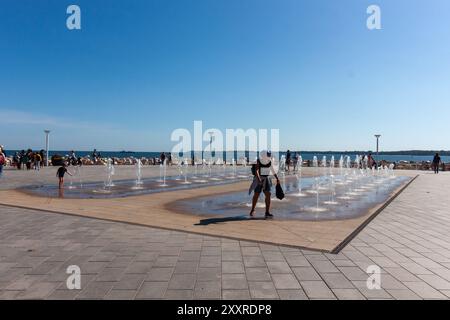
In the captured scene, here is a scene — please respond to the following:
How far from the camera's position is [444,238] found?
7.74m

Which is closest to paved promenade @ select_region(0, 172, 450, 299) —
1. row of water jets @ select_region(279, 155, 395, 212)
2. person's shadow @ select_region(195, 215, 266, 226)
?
person's shadow @ select_region(195, 215, 266, 226)

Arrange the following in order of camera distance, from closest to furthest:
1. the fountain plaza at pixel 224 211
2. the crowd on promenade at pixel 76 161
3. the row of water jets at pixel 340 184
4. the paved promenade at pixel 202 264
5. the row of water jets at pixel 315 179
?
the paved promenade at pixel 202 264, the fountain plaza at pixel 224 211, the row of water jets at pixel 340 184, the row of water jets at pixel 315 179, the crowd on promenade at pixel 76 161

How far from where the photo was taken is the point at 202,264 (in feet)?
18.9

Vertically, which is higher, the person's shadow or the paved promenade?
the person's shadow

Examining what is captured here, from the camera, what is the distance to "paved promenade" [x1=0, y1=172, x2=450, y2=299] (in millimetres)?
4623

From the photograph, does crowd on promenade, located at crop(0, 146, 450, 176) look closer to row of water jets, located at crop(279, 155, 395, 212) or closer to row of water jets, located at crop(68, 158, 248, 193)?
row of water jets, located at crop(68, 158, 248, 193)

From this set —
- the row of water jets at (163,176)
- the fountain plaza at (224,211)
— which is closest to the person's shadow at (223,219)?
the fountain plaza at (224,211)

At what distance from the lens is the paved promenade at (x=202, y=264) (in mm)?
Answer: 4623

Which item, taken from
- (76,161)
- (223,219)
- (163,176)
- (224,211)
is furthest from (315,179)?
(76,161)

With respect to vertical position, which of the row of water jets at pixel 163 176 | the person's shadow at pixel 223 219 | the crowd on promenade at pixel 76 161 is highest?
the crowd on promenade at pixel 76 161

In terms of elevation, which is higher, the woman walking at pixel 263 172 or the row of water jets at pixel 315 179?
the woman walking at pixel 263 172

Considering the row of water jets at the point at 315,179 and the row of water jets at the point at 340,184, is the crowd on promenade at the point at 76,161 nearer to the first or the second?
the row of water jets at the point at 315,179

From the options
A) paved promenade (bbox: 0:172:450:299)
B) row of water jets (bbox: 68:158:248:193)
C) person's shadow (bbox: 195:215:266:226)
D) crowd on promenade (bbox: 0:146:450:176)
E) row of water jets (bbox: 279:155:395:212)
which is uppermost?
crowd on promenade (bbox: 0:146:450:176)

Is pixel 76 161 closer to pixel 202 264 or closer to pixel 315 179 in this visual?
pixel 315 179
